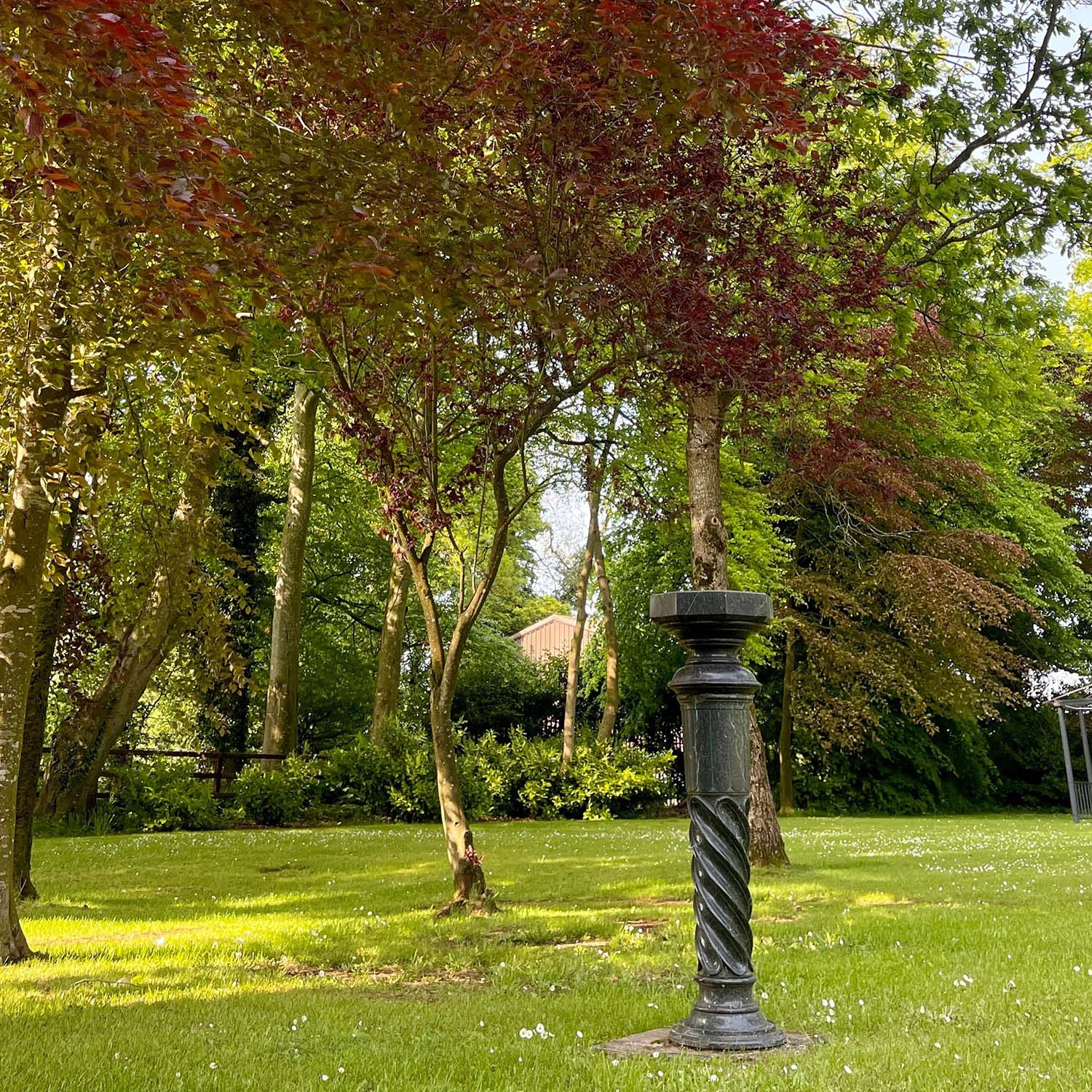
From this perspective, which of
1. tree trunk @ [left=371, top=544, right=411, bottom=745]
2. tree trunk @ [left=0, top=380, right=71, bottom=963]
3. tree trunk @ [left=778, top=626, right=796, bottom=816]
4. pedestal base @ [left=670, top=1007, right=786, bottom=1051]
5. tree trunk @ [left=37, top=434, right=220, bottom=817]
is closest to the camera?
pedestal base @ [left=670, top=1007, right=786, bottom=1051]

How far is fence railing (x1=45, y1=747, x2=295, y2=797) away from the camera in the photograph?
1881 centimetres

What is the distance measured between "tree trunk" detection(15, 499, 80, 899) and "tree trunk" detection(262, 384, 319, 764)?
11.5m

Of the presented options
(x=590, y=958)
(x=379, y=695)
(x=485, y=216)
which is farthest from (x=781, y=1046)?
(x=379, y=695)

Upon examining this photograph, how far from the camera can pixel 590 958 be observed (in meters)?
6.52

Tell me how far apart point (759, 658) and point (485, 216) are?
14999 millimetres

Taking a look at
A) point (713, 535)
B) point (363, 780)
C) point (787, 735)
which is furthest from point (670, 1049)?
point (787, 735)

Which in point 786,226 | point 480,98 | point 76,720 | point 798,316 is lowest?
point 76,720

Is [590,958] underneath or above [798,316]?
underneath

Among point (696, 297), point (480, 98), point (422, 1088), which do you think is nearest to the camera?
point (422, 1088)

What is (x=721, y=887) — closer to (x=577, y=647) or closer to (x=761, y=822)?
(x=761, y=822)

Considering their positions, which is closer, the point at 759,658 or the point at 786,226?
the point at 786,226

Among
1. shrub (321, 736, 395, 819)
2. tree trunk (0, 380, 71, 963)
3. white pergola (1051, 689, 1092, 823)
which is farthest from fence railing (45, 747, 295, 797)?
white pergola (1051, 689, 1092, 823)

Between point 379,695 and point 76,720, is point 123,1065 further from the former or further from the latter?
point 379,695

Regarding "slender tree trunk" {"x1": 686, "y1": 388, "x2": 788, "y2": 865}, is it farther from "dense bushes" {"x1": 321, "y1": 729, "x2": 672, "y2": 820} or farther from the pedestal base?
"dense bushes" {"x1": 321, "y1": 729, "x2": 672, "y2": 820}
